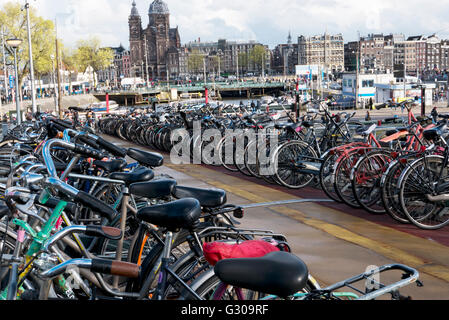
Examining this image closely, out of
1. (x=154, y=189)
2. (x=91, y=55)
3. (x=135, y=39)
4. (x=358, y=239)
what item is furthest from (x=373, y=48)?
(x=154, y=189)

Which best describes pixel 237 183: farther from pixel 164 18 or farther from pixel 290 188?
pixel 164 18

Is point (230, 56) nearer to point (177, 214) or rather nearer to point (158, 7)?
point (158, 7)

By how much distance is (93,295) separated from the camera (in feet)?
9.15

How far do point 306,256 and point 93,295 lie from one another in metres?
2.40

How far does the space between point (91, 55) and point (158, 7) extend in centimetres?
7757

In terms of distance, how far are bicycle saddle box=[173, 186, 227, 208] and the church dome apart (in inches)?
6696

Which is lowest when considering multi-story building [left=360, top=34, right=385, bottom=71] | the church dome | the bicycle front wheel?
the bicycle front wheel

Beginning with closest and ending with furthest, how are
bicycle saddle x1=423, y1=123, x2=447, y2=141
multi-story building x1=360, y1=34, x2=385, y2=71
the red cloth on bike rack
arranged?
the red cloth on bike rack
bicycle saddle x1=423, y1=123, x2=447, y2=141
multi-story building x1=360, y1=34, x2=385, y2=71

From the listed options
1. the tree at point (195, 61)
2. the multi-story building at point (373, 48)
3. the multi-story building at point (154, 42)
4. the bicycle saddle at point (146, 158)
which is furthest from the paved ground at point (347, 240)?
the multi-story building at point (154, 42)

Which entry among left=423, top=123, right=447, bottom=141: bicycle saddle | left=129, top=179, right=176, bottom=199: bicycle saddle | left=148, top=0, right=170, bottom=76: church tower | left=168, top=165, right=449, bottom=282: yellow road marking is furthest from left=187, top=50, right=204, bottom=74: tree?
left=129, top=179, right=176, bottom=199: bicycle saddle

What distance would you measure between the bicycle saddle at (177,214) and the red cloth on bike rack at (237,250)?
0.23m

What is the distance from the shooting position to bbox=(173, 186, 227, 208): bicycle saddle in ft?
10.6

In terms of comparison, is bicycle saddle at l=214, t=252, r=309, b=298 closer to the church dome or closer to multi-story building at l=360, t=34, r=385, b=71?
multi-story building at l=360, t=34, r=385, b=71

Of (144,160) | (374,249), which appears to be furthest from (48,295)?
(374,249)
